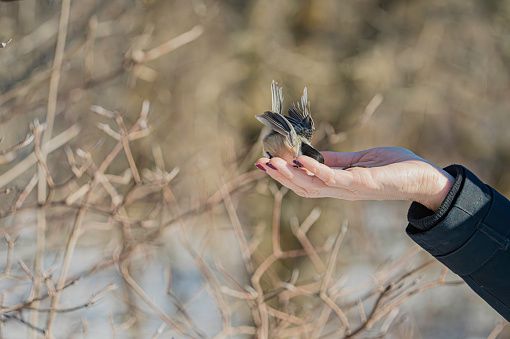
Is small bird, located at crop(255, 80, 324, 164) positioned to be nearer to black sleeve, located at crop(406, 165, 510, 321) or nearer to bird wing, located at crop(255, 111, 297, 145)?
bird wing, located at crop(255, 111, 297, 145)

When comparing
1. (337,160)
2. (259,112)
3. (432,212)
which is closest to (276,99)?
(337,160)

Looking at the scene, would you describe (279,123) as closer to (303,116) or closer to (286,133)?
(286,133)

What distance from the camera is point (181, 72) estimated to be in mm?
3533

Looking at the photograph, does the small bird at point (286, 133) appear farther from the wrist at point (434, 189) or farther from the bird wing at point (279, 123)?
the wrist at point (434, 189)

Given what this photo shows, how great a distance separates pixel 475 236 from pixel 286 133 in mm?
507

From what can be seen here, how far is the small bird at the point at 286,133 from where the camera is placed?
135 centimetres

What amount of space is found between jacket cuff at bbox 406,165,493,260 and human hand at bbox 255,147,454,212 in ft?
0.12

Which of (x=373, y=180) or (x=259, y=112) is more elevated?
(x=373, y=180)

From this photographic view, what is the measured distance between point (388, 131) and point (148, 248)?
81.1 inches

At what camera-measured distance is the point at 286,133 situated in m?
1.34

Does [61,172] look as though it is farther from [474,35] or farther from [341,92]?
[474,35]

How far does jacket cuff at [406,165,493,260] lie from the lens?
114cm

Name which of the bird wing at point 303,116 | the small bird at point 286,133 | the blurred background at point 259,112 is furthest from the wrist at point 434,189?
the blurred background at point 259,112

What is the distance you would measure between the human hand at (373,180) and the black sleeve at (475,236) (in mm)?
47
